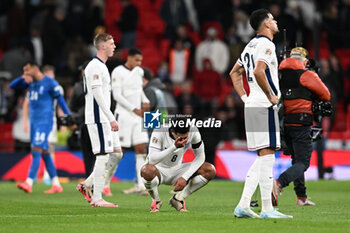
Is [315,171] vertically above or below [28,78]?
below

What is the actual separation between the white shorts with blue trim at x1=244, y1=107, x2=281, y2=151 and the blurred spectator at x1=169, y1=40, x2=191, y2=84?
14.6 m

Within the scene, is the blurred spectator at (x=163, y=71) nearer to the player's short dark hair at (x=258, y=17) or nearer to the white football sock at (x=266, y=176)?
the player's short dark hair at (x=258, y=17)

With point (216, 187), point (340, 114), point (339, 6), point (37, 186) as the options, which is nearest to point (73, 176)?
point (37, 186)

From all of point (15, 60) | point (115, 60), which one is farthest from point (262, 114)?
point (15, 60)

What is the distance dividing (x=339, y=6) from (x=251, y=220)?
57.0 ft

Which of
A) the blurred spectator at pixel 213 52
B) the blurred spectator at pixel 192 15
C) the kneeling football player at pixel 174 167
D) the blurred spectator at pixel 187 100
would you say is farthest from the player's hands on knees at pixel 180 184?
the blurred spectator at pixel 192 15

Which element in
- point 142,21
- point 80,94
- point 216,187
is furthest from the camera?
point 142,21

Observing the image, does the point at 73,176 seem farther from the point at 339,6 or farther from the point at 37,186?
the point at 339,6

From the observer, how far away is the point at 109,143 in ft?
38.0

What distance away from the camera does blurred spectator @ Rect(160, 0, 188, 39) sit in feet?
83.5

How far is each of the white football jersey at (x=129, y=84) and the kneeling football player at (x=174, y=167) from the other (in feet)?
13.1

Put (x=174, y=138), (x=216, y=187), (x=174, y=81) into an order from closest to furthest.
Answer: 1. (x=174, y=138)
2. (x=216, y=187)
3. (x=174, y=81)

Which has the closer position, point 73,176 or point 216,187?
point 216,187

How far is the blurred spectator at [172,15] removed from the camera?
25466 mm
